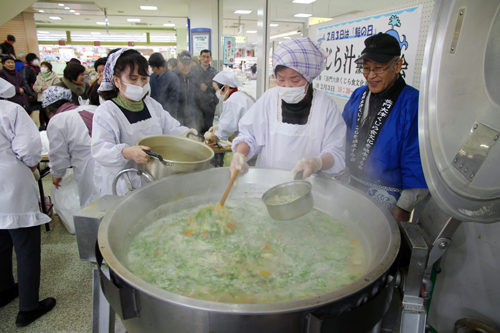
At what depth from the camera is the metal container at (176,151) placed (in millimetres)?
1824

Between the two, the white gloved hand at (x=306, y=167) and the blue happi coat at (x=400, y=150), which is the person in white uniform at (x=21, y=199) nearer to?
the white gloved hand at (x=306, y=167)

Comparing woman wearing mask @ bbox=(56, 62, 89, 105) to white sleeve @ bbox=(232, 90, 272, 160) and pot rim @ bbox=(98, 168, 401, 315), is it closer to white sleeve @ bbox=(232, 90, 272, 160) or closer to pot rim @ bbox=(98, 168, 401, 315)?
white sleeve @ bbox=(232, 90, 272, 160)

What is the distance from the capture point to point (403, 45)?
100 inches

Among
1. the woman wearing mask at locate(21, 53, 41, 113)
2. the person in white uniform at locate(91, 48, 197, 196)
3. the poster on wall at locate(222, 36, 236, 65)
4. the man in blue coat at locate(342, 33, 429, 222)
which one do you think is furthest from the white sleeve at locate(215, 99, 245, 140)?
the poster on wall at locate(222, 36, 236, 65)

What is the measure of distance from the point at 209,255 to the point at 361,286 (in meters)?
0.78

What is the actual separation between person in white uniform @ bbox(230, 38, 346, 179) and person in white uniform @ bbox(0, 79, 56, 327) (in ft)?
4.99

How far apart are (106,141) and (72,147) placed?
3.74 feet

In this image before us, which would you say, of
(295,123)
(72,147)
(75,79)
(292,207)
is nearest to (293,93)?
(295,123)

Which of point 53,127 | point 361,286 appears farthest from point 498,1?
point 53,127

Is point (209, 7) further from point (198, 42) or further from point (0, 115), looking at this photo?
point (0, 115)

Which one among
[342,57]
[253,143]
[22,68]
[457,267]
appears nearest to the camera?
[457,267]

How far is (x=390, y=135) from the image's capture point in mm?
2053

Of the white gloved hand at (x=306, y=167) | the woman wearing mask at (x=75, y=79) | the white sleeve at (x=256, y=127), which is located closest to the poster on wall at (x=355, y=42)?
the white sleeve at (x=256, y=127)

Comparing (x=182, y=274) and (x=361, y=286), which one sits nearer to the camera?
(x=361, y=286)
